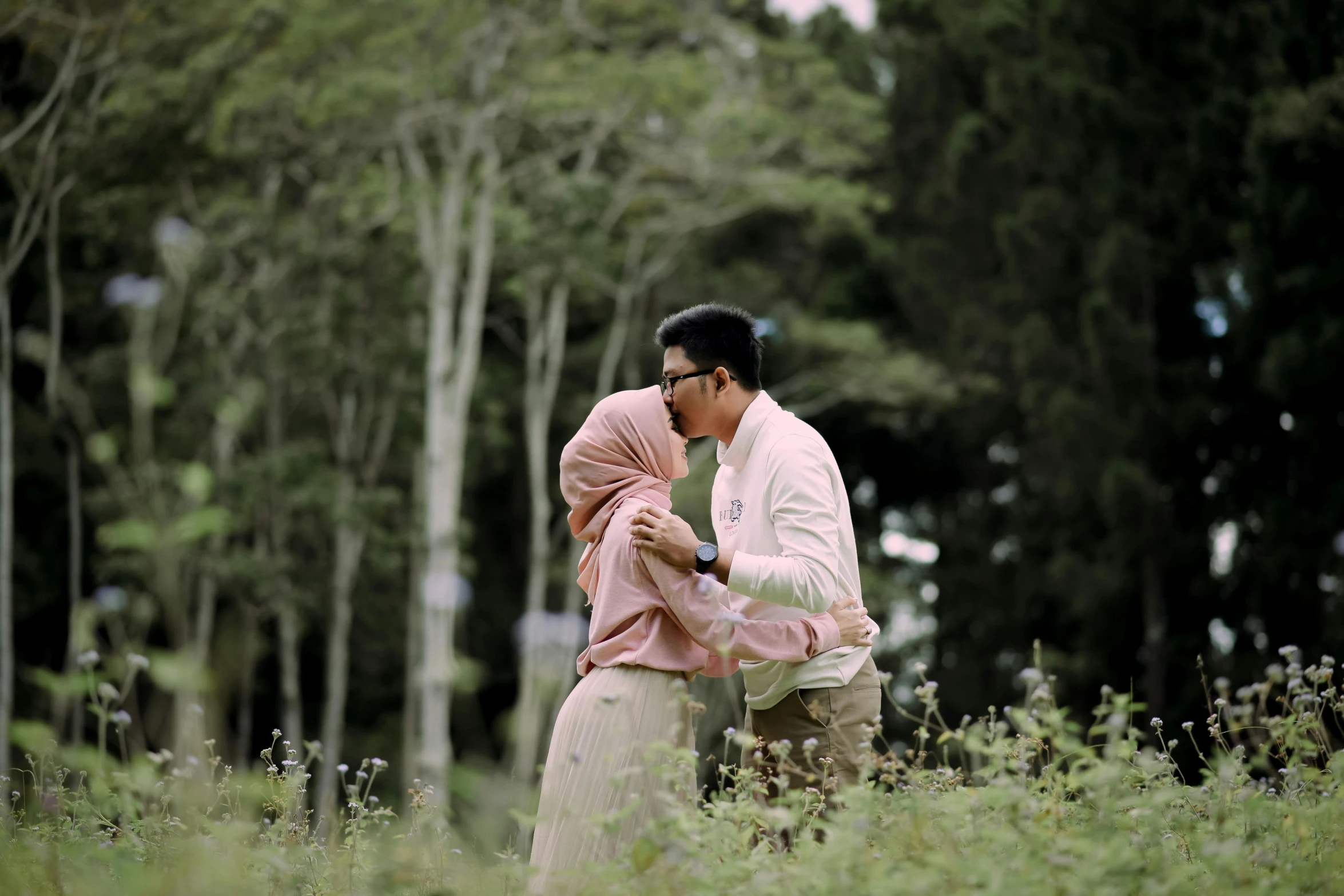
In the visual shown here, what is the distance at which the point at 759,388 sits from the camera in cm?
324

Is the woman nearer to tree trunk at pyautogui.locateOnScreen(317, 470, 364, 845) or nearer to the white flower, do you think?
the white flower

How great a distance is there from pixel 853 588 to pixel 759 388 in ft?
1.81

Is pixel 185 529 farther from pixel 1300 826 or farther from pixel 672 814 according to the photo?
pixel 1300 826

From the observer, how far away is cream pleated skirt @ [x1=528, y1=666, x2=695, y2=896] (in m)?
2.61

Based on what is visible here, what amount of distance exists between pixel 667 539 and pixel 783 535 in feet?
1.03

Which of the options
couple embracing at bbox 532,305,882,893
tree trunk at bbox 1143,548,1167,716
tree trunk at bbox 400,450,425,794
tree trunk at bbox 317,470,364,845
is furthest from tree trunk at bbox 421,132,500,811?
couple embracing at bbox 532,305,882,893

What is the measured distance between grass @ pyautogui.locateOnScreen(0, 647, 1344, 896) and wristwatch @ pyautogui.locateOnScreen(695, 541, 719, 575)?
0.41 meters

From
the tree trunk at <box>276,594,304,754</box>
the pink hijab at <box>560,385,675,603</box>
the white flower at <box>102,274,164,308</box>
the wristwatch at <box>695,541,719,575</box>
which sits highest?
the white flower at <box>102,274,164,308</box>

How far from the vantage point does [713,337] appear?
120 inches

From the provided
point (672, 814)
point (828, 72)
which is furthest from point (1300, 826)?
point (828, 72)

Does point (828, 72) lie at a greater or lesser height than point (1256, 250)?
greater

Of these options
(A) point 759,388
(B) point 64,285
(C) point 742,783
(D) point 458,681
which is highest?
(B) point 64,285

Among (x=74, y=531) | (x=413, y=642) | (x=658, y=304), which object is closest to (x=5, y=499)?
(x=74, y=531)

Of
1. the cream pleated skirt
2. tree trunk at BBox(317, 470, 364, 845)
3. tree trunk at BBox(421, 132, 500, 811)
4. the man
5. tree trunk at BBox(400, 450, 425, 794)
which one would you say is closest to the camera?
the cream pleated skirt
